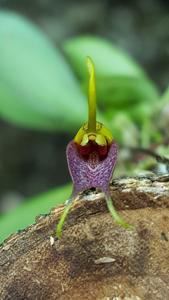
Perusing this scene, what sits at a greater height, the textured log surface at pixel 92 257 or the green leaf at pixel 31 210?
the green leaf at pixel 31 210

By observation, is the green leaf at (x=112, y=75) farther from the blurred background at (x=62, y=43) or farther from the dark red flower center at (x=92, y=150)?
the dark red flower center at (x=92, y=150)

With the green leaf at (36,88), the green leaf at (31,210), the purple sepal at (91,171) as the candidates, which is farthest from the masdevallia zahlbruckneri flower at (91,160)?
the green leaf at (36,88)

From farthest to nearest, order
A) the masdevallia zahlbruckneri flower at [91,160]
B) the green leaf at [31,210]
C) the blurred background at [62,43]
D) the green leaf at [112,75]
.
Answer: the blurred background at [62,43], the green leaf at [112,75], the green leaf at [31,210], the masdevallia zahlbruckneri flower at [91,160]

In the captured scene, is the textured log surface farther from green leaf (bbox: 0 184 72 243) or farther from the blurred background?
the blurred background

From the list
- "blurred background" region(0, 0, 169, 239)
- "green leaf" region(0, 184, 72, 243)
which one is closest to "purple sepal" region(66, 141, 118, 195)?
"green leaf" region(0, 184, 72, 243)

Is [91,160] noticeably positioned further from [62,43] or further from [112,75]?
[62,43]

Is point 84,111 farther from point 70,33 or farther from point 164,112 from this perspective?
point 70,33

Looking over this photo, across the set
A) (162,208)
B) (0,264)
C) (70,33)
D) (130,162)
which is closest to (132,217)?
(162,208)
